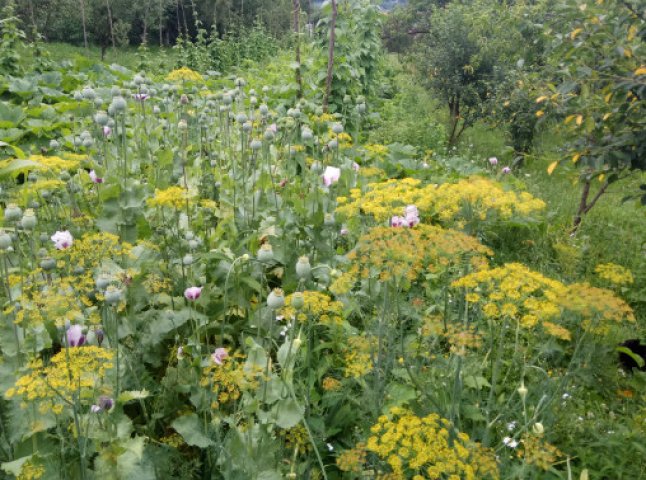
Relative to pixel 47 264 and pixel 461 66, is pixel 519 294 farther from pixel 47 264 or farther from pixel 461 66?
pixel 461 66

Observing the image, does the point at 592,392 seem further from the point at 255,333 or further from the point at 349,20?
the point at 349,20

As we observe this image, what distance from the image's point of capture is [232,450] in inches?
64.2

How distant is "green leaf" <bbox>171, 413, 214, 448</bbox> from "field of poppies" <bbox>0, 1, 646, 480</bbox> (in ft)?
0.04

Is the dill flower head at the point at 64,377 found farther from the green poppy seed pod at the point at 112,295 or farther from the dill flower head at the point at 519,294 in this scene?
the dill flower head at the point at 519,294

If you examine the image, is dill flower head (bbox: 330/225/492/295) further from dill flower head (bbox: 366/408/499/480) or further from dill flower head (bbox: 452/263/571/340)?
dill flower head (bbox: 366/408/499/480)

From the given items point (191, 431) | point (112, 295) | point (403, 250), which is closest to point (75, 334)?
point (112, 295)

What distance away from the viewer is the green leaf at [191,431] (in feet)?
5.55

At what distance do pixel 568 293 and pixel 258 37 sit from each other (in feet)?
47.7

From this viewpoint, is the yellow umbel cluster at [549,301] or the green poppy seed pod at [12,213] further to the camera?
the green poppy seed pod at [12,213]

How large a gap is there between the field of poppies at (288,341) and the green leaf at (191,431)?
0.04 ft

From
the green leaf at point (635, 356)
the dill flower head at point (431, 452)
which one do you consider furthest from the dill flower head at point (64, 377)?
the green leaf at point (635, 356)

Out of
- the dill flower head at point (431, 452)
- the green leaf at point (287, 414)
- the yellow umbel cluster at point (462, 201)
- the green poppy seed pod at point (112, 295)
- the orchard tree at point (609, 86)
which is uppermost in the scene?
the orchard tree at point (609, 86)

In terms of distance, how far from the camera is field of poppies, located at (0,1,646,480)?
5.04ft

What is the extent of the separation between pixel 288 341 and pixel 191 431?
421 millimetres
